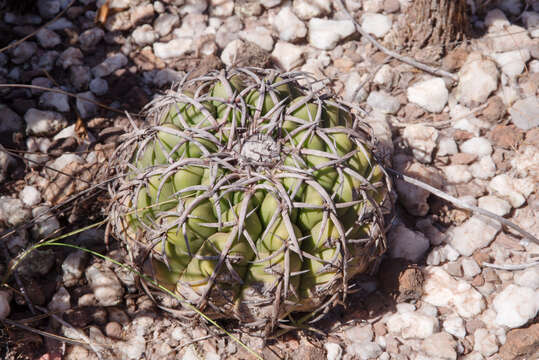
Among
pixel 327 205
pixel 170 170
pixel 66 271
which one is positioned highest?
pixel 170 170

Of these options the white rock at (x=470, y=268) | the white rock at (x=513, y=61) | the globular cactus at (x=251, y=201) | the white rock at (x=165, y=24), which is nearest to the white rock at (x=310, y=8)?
the white rock at (x=165, y=24)

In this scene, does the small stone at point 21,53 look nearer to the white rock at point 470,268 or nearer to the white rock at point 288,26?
the white rock at point 288,26

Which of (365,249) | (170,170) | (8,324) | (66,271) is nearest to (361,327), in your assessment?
(365,249)

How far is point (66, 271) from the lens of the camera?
8.95 feet

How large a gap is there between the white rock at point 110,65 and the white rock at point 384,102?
1.74 m

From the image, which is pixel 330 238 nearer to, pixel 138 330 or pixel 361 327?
pixel 361 327

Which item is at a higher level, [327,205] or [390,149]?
[327,205]

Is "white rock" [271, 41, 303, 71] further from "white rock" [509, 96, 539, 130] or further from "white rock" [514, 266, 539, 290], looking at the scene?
"white rock" [514, 266, 539, 290]

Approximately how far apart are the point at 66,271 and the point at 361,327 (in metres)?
1.57

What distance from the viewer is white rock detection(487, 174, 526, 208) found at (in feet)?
9.87

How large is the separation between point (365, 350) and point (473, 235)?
94 centimetres

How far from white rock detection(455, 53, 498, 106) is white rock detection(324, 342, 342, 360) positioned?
6.15 ft

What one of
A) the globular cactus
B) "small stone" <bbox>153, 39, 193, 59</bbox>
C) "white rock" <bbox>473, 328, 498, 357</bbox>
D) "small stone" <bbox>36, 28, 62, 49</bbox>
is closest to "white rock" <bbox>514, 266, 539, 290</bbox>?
"white rock" <bbox>473, 328, 498, 357</bbox>

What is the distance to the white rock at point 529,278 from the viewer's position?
2.69 meters
